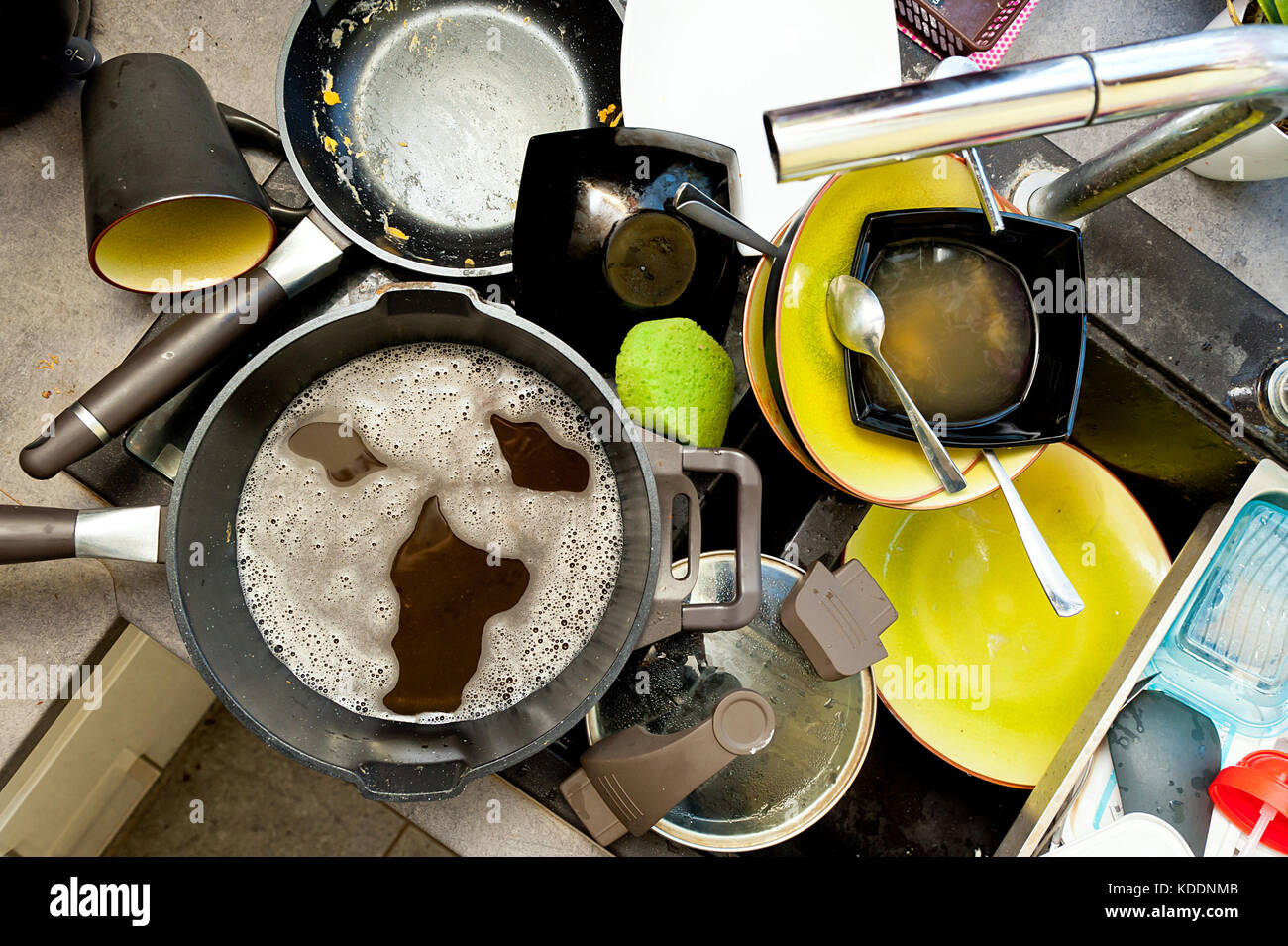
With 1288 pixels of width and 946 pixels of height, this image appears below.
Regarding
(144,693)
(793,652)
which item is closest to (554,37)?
(793,652)

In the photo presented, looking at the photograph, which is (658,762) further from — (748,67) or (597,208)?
(748,67)

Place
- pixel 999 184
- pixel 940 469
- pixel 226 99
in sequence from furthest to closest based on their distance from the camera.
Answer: pixel 226 99 → pixel 999 184 → pixel 940 469

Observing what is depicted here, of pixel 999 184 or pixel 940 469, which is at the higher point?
pixel 999 184

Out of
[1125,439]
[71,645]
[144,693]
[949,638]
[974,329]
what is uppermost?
[974,329]

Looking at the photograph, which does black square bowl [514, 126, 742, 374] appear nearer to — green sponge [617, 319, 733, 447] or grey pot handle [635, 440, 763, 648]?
green sponge [617, 319, 733, 447]

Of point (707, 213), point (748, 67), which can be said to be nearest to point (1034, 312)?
point (707, 213)

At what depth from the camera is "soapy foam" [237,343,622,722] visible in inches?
30.0

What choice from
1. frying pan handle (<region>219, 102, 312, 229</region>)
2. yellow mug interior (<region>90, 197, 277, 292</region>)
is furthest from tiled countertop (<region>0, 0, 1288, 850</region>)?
yellow mug interior (<region>90, 197, 277, 292</region>)

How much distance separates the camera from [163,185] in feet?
2.10

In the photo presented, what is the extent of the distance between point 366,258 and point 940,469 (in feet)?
1.90

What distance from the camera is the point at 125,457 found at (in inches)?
31.5

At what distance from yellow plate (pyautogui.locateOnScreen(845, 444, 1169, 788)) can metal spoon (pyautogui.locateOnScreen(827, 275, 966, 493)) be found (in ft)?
0.87

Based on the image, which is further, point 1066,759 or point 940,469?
point 1066,759
